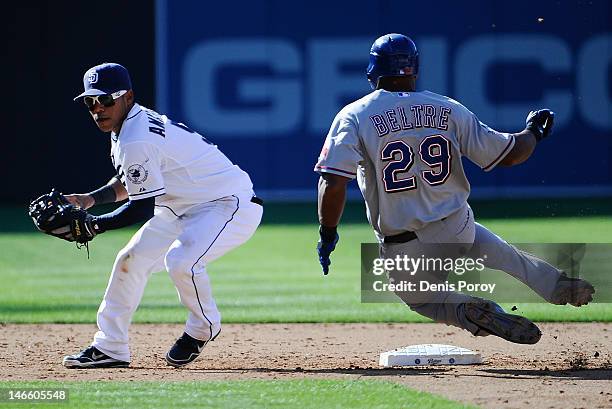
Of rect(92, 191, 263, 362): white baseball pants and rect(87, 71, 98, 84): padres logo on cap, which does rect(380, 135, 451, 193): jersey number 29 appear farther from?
rect(87, 71, 98, 84): padres logo on cap

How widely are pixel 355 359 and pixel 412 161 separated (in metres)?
1.50

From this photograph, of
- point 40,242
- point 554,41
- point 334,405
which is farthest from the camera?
point 554,41

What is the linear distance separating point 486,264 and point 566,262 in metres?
0.73

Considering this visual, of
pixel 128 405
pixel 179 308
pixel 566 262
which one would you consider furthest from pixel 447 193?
pixel 179 308

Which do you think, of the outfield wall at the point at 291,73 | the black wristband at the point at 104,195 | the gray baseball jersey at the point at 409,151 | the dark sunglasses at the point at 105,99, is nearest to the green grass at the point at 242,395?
the gray baseball jersey at the point at 409,151

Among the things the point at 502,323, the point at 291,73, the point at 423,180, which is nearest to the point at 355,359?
the point at 502,323

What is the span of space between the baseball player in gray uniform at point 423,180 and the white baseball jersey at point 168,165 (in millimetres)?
742

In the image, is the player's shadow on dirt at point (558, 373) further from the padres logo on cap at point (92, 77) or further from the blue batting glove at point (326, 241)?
the padres logo on cap at point (92, 77)

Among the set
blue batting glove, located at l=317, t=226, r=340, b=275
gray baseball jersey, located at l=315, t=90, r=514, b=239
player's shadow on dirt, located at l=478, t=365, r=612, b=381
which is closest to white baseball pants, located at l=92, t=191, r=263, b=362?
blue batting glove, located at l=317, t=226, r=340, b=275

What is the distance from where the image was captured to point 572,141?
2033cm

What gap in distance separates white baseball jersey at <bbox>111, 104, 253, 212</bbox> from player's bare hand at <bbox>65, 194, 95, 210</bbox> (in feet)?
1.36

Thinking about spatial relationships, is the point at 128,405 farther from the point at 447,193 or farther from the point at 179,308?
the point at 179,308

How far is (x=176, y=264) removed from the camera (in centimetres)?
642

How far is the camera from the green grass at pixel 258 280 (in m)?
9.58
